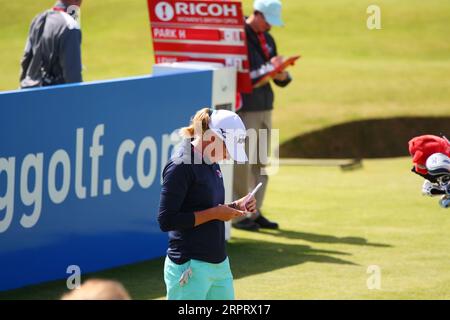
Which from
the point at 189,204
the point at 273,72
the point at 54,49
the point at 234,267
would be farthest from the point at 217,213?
the point at 273,72

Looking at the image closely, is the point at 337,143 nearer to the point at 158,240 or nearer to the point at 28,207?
the point at 158,240

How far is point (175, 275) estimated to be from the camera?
5.77 meters

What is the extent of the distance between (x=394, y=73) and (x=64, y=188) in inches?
626

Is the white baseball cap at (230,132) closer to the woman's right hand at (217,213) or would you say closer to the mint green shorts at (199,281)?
the woman's right hand at (217,213)

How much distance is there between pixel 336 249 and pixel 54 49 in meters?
3.18

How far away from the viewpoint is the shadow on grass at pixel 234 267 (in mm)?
8305

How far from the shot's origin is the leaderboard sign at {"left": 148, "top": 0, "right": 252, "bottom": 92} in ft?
32.9

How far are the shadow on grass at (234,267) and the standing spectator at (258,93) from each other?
596mm

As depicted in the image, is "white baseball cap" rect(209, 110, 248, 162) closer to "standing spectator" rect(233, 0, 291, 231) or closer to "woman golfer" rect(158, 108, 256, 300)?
"woman golfer" rect(158, 108, 256, 300)

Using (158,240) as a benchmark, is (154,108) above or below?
above

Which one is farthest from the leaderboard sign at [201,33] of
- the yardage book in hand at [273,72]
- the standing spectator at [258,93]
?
the standing spectator at [258,93]

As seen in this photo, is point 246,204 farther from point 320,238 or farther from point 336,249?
point 320,238

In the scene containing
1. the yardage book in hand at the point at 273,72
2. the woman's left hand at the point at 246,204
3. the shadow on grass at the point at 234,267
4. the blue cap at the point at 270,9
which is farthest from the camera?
the blue cap at the point at 270,9
